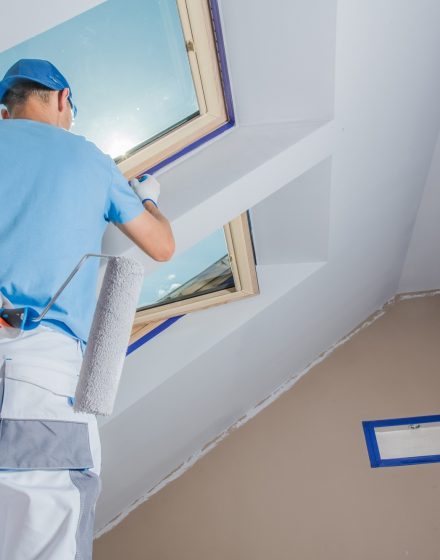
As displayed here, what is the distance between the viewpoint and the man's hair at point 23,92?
144cm

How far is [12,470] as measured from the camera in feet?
3.52

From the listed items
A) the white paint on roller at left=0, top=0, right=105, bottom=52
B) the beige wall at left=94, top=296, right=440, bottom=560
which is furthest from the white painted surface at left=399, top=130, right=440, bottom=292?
the white paint on roller at left=0, top=0, right=105, bottom=52

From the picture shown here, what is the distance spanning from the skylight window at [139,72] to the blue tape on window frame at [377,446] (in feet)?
6.06

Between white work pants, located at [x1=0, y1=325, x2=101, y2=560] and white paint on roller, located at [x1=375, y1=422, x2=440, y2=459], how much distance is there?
88.7 inches

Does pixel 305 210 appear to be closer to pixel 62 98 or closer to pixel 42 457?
pixel 62 98

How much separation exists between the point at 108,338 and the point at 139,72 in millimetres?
1140

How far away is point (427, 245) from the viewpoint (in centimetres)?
333

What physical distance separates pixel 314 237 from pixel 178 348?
714 millimetres

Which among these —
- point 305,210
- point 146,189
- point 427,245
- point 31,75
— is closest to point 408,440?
point 427,245

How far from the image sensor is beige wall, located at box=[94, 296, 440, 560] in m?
2.93

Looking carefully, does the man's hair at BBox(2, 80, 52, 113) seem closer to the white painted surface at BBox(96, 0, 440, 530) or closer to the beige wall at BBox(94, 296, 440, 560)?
the white painted surface at BBox(96, 0, 440, 530)

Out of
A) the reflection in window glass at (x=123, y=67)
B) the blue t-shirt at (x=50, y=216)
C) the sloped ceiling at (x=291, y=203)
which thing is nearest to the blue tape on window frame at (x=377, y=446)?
the sloped ceiling at (x=291, y=203)

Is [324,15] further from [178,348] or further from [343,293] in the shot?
[343,293]

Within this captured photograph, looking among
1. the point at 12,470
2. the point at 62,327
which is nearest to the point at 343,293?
the point at 62,327
